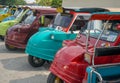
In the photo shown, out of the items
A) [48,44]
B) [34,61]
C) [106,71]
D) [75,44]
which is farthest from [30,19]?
[106,71]

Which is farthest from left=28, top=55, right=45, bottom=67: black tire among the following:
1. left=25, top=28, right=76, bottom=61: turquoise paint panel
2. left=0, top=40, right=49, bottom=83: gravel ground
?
left=25, top=28, right=76, bottom=61: turquoise paint panel

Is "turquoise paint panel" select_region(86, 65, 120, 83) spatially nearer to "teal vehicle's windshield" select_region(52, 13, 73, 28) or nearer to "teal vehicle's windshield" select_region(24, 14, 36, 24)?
"teal vehicle's windshield" select_region(52, 13, 73, 28)

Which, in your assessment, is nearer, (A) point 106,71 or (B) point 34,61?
(A) point 106,71

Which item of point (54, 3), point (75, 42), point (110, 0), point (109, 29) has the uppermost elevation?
point (109, 29)

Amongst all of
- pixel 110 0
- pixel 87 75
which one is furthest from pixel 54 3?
pixel 87 75

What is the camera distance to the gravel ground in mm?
7902

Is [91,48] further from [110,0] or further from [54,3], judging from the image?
[54,3]

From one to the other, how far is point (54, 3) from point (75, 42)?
23803 mm

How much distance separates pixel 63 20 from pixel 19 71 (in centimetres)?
227

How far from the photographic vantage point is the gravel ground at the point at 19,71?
790 centimetres

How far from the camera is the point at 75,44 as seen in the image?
682cm

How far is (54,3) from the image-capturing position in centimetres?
3045

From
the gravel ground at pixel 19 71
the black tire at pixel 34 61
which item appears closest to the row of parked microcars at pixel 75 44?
the black tire at pixel 34 61

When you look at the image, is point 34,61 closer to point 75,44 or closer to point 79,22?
point 79,22
